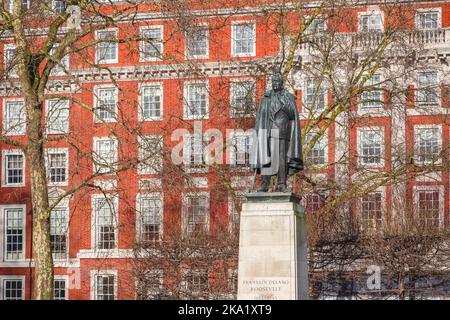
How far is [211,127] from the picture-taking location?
157 ft

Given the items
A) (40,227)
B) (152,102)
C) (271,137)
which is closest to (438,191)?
(152,102)

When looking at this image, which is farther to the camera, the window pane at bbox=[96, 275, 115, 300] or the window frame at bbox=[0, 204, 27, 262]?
the window frame at bbox=[0, 204, 27, 262]

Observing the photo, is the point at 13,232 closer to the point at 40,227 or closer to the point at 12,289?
the point at 12,289

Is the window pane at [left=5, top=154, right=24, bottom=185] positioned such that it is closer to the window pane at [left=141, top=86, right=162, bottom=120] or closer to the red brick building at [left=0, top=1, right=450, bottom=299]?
the red brick building at [left=0, top=1, right=450, bottom=299]

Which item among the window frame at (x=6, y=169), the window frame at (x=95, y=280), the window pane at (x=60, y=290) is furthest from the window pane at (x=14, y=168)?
the window frame at (x=95, y=280)

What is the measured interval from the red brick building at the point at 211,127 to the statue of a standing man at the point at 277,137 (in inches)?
341

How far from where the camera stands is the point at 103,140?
5522 centimetres

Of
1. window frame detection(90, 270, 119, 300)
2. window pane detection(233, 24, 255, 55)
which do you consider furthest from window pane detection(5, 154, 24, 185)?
window pane detection(233, 24, 255, 55)

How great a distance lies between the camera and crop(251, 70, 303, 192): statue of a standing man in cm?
2527

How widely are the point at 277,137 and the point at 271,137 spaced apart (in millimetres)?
143

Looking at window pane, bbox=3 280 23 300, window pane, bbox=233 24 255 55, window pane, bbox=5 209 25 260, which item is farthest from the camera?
window pane, bbox=5 209 25 260

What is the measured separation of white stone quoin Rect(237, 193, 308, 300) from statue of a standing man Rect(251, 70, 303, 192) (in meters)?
0.54

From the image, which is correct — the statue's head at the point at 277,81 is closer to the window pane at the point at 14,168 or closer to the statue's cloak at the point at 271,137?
the statue's cloak at the point at 271,137
